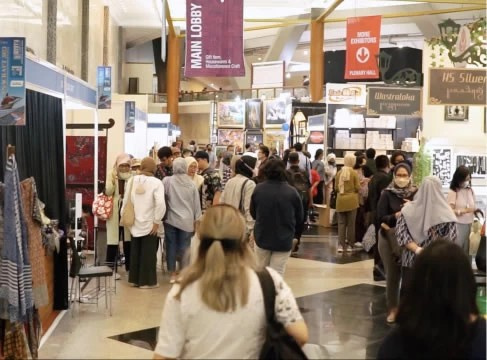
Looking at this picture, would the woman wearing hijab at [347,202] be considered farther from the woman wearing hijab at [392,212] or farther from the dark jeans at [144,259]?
the woman wearing hijab at [392,212]

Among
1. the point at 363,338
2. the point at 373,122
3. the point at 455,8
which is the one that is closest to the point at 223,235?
the point at 363,338

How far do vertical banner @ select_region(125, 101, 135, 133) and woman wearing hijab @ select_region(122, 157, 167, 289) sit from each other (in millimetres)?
4399

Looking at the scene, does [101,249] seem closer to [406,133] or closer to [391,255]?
[391,255]

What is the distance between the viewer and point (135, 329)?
577cm

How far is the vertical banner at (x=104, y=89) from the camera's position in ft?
27.7

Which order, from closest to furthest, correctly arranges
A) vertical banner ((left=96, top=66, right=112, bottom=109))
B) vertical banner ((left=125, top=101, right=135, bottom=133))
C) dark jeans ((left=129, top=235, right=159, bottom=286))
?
1. dark jeans ((left=129, top=235, right=159, bottom=286))
2. vertical banner ((left=96, top=66, right=112, bottom=109))
3. vertical banner ((left=125, top=101, right=135, bottom=133))

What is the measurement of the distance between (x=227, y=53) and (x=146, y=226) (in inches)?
164

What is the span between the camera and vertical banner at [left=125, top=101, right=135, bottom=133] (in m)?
11.7

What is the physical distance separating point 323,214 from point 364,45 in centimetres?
384

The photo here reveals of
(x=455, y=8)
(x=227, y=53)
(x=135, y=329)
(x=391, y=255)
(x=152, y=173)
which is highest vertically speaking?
(x=455, y=8)

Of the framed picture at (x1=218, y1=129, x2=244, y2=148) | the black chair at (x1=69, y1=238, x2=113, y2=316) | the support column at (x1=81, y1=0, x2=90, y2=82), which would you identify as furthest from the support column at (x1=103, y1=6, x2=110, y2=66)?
the black chair at (x1=69, y1=238, x2=113, y2=316)

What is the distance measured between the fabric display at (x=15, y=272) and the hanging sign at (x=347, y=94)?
10.1 metres

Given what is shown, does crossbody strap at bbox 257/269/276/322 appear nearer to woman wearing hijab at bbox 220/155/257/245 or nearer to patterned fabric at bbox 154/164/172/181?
woman wearing hijab at bbox 220/155/257/245

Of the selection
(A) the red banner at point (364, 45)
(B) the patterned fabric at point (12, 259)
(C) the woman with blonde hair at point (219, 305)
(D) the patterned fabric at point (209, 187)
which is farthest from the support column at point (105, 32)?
(C) the woman with blonde hair at point (219, 305)
